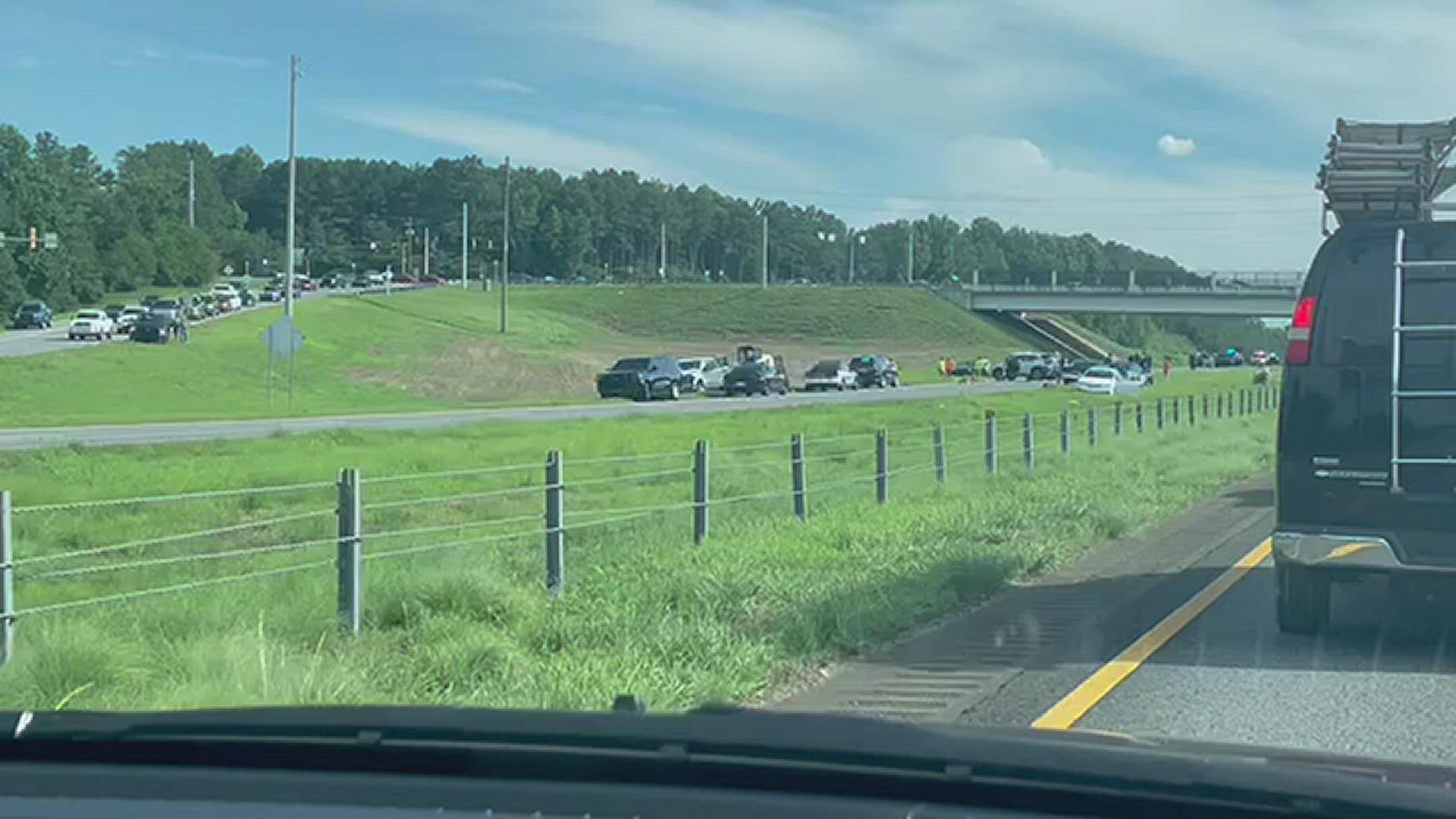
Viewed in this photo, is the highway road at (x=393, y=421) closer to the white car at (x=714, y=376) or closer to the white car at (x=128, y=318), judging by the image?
the white car at (x=714, y=376)

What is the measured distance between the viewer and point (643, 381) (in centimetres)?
5697

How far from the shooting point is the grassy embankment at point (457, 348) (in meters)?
53.3

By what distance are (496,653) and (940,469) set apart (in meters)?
13.7

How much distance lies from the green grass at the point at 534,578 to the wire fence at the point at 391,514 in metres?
0.09

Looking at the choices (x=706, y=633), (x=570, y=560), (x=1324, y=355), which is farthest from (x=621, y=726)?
(x=570, y=560)

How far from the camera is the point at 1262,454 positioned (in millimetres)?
30297

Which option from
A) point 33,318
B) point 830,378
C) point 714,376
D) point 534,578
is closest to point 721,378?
point 714,376

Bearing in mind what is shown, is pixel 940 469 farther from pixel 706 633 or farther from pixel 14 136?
pixel 14 136

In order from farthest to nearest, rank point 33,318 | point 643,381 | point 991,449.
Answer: point 33,318 < point 643,381 < point 991,449

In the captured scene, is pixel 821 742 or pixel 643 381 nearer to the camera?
pixel 821 742

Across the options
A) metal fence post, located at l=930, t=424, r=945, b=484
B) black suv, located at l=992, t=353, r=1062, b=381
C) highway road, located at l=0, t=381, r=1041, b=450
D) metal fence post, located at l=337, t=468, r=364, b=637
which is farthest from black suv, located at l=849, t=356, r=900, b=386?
metal fence post, located at l=337, t=468, r=364, b=637

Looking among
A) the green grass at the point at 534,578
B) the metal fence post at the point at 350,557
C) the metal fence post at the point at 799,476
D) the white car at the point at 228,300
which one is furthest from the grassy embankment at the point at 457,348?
the metal fence post at the point at 350,557

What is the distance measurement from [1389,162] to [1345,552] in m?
3.62

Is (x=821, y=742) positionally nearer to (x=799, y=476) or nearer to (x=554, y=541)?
(x=554, y=541)
